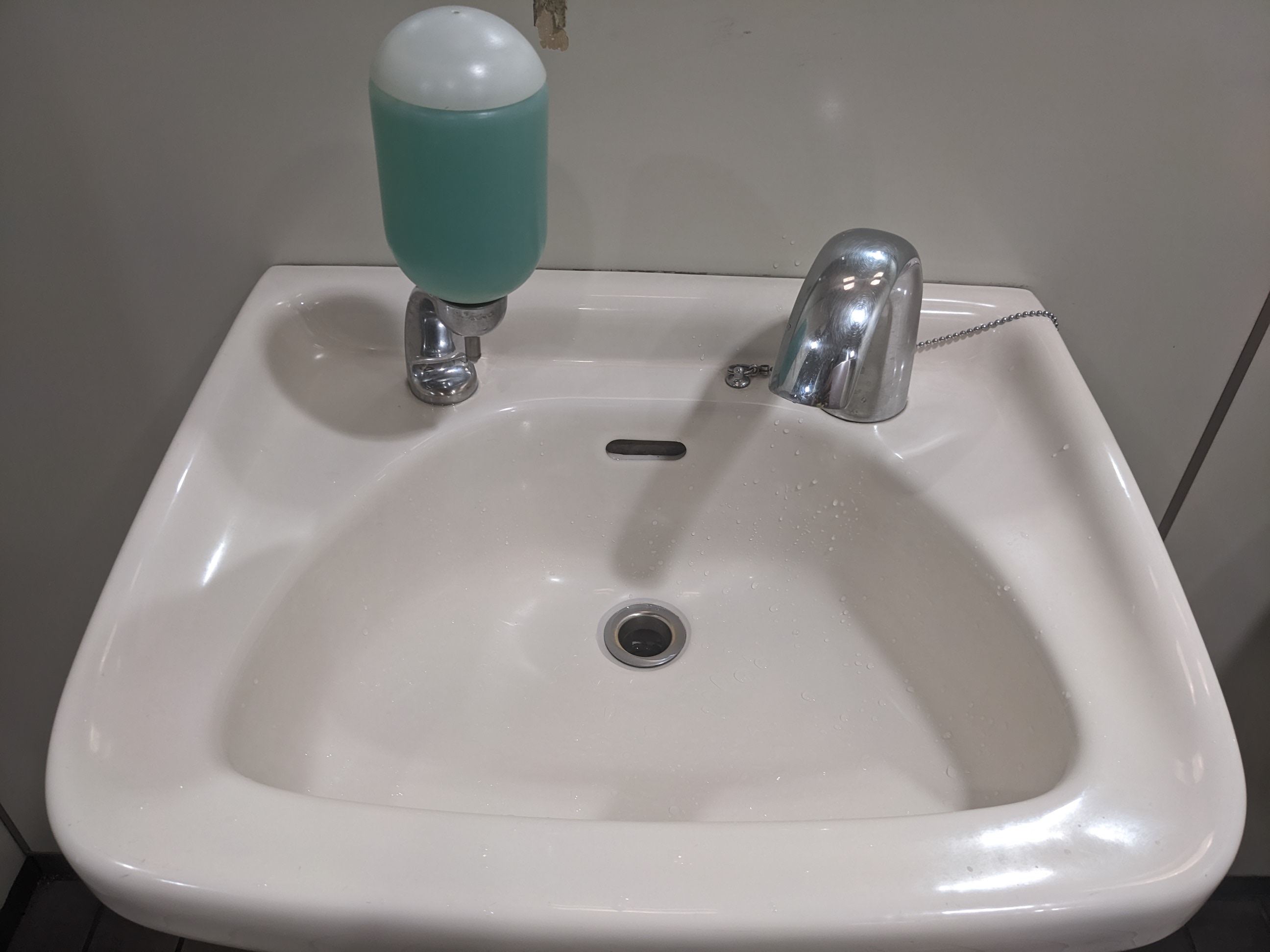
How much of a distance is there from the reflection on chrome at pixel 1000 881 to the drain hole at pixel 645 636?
0.30 meters

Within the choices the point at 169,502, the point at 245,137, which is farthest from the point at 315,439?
the point at 245,137

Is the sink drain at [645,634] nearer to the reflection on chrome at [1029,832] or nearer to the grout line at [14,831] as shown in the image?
the reflection on chrome at [1029,832]

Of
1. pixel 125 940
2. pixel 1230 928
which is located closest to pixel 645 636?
pixel 125 940

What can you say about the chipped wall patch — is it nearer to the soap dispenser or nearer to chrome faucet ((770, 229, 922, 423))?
the soap dispenser

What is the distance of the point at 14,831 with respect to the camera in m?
1.07

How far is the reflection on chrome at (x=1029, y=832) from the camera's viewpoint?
390 millimetres

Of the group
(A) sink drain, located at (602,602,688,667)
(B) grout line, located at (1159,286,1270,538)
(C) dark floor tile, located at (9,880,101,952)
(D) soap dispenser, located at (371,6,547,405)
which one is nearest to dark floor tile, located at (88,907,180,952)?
(C) dark floor tile, located at (9,880,101,952)

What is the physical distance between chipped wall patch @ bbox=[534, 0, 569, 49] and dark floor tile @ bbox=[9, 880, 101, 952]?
105 cm

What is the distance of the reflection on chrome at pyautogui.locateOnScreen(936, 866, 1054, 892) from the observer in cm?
37

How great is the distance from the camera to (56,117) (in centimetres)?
61

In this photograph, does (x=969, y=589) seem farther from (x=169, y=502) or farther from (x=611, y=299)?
(x=169, y=502)

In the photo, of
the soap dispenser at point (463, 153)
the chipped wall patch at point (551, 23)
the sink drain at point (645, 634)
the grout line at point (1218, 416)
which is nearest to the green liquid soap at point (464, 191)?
the soap dispenser at point (463, 153)

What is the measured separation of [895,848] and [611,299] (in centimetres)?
41

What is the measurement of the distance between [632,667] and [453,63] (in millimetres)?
387
